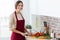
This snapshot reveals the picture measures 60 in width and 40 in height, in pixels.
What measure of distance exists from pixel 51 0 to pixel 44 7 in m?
0.26

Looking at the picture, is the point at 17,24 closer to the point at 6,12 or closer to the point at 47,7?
the point at 47,7

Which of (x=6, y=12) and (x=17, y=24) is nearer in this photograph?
(x=17, y=24)

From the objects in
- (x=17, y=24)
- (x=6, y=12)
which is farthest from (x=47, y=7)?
(x=6, y=12)

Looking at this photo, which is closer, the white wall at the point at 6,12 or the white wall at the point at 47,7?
the white wall at the point at 47,7

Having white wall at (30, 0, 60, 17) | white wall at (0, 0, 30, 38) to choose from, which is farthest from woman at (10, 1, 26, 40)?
white wall at (0, 0, 30, 38)

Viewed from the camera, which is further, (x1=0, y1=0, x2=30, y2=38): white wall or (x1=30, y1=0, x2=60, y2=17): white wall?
(x1=0, y1=0, x2=30, y2=38): white wall

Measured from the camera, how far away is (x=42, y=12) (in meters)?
2.96

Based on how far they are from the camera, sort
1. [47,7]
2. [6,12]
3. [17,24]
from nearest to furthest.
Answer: [17,24], [47,7], [6,12]

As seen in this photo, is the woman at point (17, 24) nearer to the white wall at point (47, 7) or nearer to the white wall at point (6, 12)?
the white wall at point (47, 7)

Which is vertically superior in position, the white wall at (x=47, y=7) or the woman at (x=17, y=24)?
the white wall at (x=47, y=7)

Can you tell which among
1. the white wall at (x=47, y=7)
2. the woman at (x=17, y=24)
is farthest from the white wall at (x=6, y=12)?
the woman at (x=17, y=24)

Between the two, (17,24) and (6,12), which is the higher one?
(6,12)

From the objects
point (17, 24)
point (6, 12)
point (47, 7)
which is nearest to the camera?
point (17, 24)

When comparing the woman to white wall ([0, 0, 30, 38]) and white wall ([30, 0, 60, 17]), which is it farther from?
white wall ([0, 0, 30, 38])
